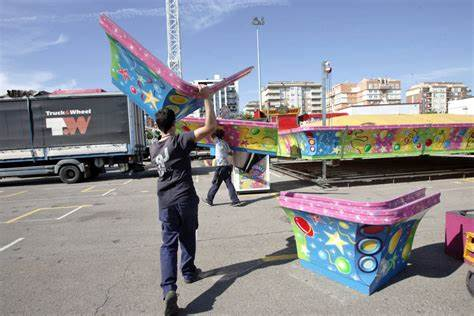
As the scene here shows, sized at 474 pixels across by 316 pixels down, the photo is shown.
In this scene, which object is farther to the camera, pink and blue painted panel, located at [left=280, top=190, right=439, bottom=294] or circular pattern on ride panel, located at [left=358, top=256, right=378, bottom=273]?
circular pattern on ride panel, located at [left=358, top=256, right=378, bottom=273]

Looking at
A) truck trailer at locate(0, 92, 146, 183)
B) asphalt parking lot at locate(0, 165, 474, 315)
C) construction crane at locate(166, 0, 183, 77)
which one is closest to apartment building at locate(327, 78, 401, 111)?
construction crane at locate(166, 0, 183, 77)

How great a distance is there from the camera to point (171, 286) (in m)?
2.84

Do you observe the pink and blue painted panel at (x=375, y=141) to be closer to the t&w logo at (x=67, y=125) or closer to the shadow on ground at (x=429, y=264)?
the shadow on ground at (x=429, y=264)

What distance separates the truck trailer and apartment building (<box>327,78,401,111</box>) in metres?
114

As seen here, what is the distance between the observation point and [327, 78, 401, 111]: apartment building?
12312 centimetres

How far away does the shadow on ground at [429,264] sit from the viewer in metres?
3.36

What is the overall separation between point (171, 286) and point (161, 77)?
209 centimetres

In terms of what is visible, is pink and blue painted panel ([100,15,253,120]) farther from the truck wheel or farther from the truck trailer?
the truck wheel

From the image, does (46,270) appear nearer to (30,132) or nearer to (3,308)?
(3,308)

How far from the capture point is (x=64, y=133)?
12.2 m

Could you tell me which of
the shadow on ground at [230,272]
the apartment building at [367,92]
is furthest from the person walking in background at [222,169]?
the apartment building at [367,92]

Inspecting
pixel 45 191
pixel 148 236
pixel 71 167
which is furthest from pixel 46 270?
pixel 71 167

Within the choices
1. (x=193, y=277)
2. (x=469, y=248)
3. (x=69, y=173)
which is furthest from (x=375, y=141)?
(x=69, y=173)

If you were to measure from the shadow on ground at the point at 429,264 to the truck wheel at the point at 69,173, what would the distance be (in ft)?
39.8
